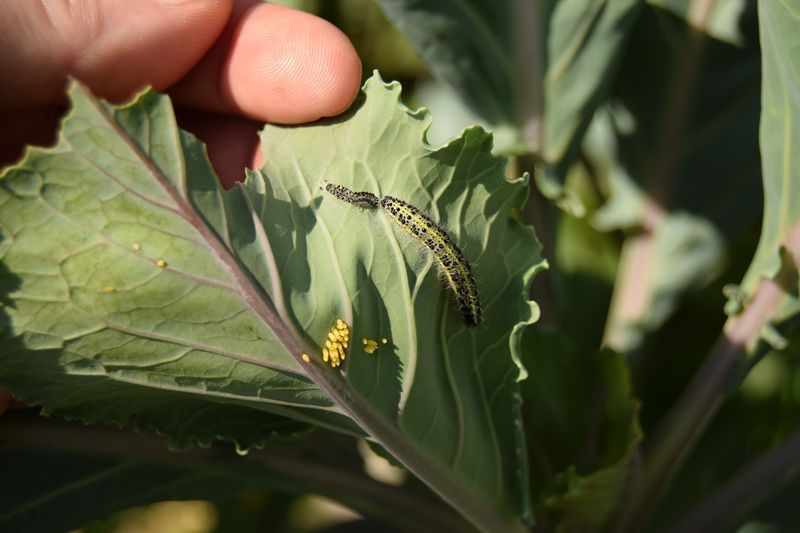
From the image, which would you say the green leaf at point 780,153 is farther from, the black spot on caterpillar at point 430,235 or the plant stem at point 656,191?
the black spot on caterpillar at point 430,235

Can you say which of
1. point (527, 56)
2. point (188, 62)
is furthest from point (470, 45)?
point (188, 62)

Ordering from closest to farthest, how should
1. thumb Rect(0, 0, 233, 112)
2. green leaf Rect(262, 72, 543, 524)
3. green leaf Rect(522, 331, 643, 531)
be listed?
green leaf Rect(262, 72, 543, 524)
thumb Rect(0, 0, 233, 112)
green leaf Rect(522, 331, 643, 531)

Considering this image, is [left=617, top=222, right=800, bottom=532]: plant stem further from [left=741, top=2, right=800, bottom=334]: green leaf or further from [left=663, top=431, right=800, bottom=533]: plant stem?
[left=663, top=431, right=800, bottom=533]: plant stem

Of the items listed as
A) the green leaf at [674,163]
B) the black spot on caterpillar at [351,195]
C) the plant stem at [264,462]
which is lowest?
the plant stem at [264,462]

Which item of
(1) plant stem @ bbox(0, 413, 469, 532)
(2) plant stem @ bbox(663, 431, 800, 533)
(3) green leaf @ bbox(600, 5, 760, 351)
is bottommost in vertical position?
(1) plant stem @ bbox(0, 413, 469, 532)

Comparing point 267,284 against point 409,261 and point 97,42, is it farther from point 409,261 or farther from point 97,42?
point 97,42

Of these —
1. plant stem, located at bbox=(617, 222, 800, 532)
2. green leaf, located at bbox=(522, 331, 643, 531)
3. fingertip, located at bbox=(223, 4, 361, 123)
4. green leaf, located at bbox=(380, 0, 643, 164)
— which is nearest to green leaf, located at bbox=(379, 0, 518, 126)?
green leaf, located at bbox=(380, 0, 643, 164)

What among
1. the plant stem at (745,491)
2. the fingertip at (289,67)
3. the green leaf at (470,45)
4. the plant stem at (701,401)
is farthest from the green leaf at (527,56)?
the plant stem at (745,491)
